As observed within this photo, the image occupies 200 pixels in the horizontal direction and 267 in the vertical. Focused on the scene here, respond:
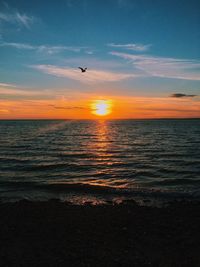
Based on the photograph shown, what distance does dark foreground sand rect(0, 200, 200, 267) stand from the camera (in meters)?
10.4

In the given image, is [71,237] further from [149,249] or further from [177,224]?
[177,224]

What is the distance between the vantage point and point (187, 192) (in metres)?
21.3

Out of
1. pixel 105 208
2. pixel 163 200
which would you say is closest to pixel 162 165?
pixel 163 200

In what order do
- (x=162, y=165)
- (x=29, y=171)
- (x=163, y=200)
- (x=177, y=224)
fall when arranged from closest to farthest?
(x=177, y=224) < (x=163, y=200) < (x=29, y=171) < (x=162, y=165)

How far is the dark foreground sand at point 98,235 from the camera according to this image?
1043 cm

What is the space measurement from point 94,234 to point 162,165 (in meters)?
21.0

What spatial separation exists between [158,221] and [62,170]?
1681 cm

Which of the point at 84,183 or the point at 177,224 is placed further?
the point at 84,183

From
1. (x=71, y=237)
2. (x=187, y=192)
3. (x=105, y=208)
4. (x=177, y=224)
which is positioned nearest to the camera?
(x=71, y=237)

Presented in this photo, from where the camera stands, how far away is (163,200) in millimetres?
19438

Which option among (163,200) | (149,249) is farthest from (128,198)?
(149,249)

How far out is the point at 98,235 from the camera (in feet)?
41.9

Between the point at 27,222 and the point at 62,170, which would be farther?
the point at 62,170

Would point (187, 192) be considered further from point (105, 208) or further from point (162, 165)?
point (162, 165)
